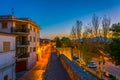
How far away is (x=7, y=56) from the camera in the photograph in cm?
2405

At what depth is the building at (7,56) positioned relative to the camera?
22188mm

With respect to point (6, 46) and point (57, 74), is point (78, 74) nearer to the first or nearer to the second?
point (57, 74)

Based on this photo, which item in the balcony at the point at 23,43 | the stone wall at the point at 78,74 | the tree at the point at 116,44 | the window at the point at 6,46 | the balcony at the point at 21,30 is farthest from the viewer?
the balcony at the point at 23,43

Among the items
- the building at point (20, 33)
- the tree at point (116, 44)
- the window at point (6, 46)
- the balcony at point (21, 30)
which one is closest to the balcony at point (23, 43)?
the building at point (20, 33)

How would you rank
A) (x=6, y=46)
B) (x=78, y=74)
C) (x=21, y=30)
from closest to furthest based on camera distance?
(x=78, y=74)
(x=6, y=46)
(x=21, y=30)

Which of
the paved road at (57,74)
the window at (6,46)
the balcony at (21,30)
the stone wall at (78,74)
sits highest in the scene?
the balcony at (21,30)

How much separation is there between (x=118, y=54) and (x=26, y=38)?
92.5ft

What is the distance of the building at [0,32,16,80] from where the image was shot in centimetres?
2219

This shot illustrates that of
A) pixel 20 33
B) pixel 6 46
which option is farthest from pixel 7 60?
pixel 20 33

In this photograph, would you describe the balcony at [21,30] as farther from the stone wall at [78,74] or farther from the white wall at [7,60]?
the stone wall at [78,74]

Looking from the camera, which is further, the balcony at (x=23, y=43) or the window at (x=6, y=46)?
the balcony at (x=23, y=43)

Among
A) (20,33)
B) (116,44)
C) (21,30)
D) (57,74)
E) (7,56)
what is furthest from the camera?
(21,30)

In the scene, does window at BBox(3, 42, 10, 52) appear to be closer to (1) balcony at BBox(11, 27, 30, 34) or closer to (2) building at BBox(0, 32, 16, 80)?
(2) building at BBox(0, 32, 16, 80)

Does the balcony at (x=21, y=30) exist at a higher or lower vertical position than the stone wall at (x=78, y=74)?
higher
